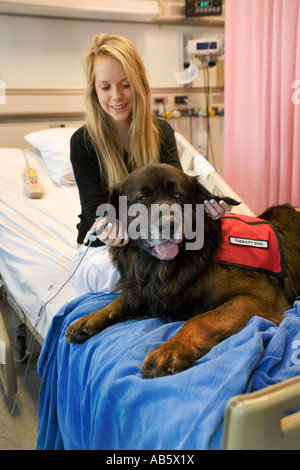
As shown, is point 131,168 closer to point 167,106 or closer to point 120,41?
point 120,41

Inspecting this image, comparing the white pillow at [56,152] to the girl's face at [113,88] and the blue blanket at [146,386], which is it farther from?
the blue blanket at [146,386]

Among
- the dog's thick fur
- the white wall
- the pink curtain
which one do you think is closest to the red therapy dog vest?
the dog's thick fur

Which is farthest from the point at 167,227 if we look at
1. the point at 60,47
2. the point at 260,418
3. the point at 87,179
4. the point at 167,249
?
the point at 60,47

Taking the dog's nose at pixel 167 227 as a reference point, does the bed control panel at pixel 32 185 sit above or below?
below

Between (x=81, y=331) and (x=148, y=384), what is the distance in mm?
505

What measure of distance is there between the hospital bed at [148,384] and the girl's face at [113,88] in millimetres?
886

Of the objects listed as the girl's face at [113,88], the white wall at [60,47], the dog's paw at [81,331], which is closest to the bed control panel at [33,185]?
the white wall at [60,47]

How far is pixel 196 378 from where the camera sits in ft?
3.55

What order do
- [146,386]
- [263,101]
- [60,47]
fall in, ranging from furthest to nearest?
1. [60,47]
2. [263,101]
3. [146,386]

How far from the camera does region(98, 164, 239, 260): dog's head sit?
4.76 feet

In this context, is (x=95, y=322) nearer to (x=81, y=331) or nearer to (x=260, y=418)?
(x=81, y=331)

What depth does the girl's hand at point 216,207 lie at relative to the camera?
1573 mm

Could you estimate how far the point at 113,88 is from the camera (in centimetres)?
214

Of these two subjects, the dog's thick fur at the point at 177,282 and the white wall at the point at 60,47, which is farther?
the white wall at the point at 60,47
